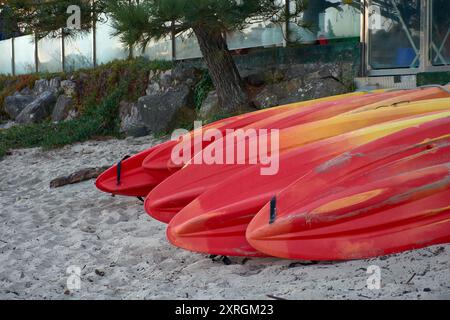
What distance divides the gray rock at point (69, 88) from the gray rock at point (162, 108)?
260 centimetres

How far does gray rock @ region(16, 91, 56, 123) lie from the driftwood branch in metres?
4.42

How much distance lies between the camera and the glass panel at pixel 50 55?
11.3m

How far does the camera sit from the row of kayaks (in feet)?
8.88

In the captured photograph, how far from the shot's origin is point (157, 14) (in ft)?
17.3

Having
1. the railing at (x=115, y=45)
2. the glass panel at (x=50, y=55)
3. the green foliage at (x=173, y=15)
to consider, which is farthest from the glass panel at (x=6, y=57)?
the green foliage at (x=173, y=15)

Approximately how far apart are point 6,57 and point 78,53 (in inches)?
117

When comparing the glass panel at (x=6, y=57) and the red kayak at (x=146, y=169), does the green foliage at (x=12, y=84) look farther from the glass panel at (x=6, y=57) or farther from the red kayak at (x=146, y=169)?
the red kayak at (x=146, y=169)

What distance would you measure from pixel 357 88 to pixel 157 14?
6.94 ft

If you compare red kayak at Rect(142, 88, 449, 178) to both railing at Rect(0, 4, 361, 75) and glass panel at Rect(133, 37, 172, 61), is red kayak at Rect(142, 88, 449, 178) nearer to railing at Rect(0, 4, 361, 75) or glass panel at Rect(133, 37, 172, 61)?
railing at Rect(0, 4, 361, 75)

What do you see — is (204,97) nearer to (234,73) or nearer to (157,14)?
(234,73)

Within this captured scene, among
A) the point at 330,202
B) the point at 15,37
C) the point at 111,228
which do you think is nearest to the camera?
the point at 330,202

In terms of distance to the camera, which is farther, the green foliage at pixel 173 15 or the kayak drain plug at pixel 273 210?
the green foliage at pixel 173 15

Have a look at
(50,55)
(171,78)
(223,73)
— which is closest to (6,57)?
(50,55)

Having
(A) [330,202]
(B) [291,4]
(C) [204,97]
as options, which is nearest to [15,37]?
(C) [204,97]
